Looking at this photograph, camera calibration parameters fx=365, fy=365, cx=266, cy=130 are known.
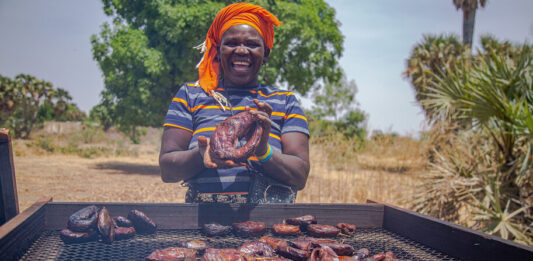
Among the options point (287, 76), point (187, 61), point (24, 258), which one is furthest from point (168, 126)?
point (287, 76)

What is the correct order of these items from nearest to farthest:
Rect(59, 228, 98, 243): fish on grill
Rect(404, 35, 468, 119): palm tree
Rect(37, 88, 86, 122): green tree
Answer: Rect(59, 228, 98, 243): fish on grill
Rect(404, 35, 468, 119): palm tree
Rect(37, 88, 86, 122): green tree

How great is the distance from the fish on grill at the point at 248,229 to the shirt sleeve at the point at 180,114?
2.28 ft

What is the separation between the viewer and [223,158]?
5.09ft

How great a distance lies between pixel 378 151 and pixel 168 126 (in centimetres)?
882

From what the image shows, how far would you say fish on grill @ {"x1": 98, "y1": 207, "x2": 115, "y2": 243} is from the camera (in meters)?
1.60

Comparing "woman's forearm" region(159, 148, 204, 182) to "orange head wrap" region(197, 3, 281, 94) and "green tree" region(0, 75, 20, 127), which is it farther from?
"green tree" region(0, 75, 20, 127)

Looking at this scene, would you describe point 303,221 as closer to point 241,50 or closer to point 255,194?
point 255,194

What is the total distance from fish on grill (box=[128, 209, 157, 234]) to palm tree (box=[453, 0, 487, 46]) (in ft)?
66.9

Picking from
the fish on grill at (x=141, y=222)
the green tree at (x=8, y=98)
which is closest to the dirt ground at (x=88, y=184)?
the fish on grill at (x=141, y=222)

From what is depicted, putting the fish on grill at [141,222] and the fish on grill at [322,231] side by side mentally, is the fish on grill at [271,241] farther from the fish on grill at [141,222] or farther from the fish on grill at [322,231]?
the fish on grill at [141,222]

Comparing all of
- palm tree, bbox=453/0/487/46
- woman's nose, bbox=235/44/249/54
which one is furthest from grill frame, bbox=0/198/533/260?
palm tree, bbox=453/0/487/46

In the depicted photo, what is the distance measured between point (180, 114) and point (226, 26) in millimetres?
595

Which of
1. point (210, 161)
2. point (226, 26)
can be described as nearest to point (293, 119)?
point (226, 26)

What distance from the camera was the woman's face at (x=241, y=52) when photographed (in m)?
2.15
